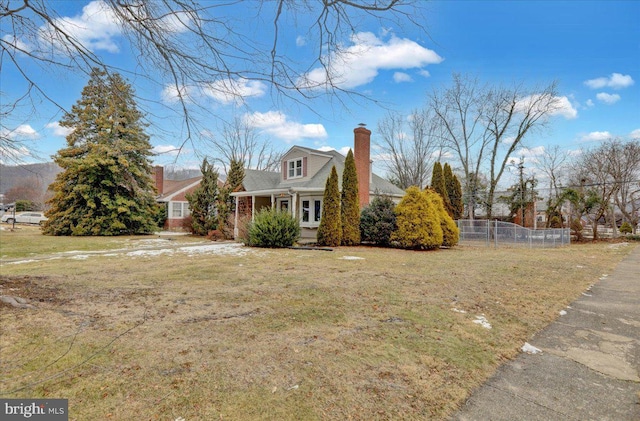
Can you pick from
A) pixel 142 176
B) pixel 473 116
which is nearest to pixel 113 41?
pixel 142 176

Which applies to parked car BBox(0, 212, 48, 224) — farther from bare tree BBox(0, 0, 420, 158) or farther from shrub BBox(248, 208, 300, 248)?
bare tree BBox(0, 0, 420, 158)

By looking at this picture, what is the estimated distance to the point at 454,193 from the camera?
23.4 m

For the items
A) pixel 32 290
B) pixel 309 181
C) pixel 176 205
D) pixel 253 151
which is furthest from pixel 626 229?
pixel 176 205

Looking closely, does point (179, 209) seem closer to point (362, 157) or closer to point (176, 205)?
point (176, 205)

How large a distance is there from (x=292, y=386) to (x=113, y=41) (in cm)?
388

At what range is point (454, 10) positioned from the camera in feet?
12.0

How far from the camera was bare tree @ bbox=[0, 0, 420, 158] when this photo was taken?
3.15 m

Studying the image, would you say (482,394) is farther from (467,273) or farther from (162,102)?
(467,273)

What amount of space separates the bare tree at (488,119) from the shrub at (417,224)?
1284 cm

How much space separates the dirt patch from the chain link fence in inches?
650

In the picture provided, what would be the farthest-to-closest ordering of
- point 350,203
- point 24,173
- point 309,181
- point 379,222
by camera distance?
point 309,181 → point 350,203 → point 379,222 → point 24,173

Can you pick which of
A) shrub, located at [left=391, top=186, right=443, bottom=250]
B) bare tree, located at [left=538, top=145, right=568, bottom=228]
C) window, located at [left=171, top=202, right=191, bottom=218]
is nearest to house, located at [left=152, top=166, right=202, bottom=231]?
window, located at [left=171, top=202, right=191, bottom=218]

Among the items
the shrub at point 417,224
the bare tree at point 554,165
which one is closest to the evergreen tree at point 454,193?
the bare tree at point 554,165

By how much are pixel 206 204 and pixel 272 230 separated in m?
8.23
